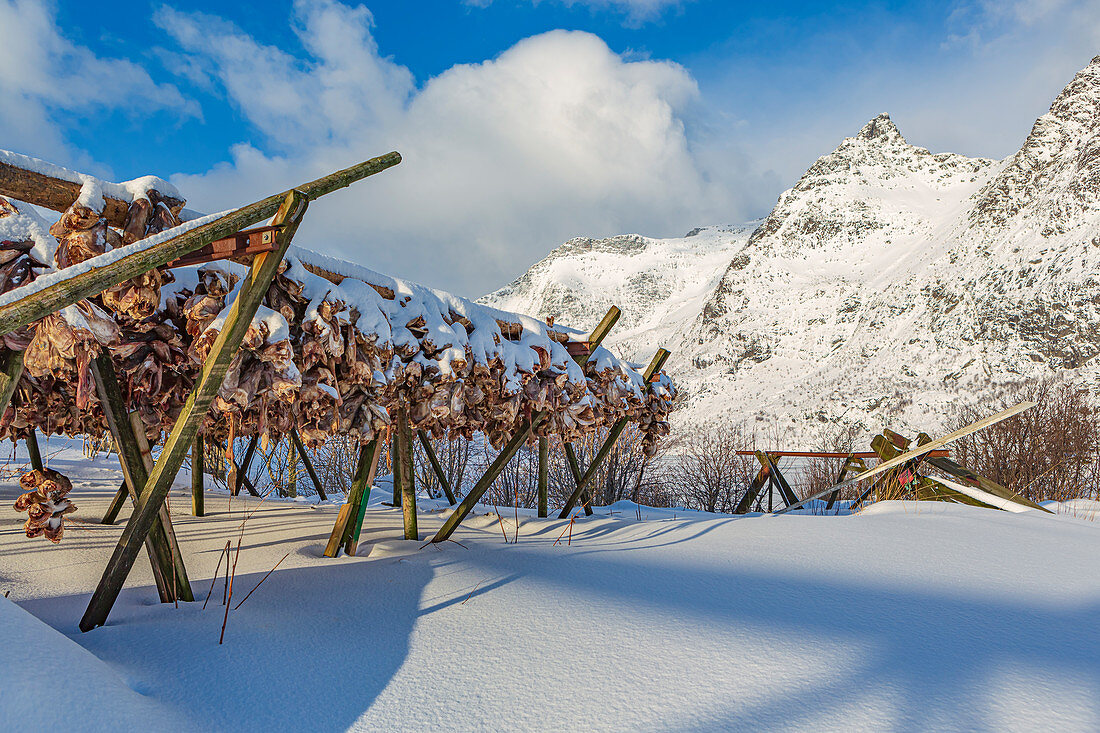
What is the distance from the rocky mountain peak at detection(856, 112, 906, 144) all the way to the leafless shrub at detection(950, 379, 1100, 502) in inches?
2825

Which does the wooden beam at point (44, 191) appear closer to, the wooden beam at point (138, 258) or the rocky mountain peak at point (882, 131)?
the wooden beam at point (138, 258)

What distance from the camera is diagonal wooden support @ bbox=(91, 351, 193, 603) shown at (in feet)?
6.41

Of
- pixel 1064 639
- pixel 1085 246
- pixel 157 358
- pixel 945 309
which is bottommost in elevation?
pixel 1064 639

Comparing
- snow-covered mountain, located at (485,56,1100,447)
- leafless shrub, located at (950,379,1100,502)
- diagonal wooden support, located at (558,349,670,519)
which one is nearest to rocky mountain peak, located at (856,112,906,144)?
snow-covered mountain, located at (485,56,1100,447)

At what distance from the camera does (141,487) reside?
2047 millimetres

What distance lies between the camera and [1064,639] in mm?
1842

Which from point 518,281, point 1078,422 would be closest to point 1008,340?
point 1078,422

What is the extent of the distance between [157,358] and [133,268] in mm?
988

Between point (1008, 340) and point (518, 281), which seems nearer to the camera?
point (1008, 340)

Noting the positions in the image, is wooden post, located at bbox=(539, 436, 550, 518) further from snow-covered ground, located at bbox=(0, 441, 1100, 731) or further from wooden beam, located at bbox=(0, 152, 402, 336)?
wooden beam, located at bbox=(0, 152, 402, 336)

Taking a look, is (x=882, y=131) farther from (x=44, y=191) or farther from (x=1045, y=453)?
(x=44, y=191)

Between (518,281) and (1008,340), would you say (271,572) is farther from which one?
(518,281)

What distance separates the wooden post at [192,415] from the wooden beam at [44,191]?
0.46 meters

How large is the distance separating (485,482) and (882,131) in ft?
272
